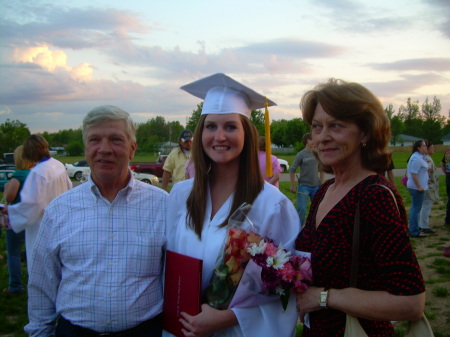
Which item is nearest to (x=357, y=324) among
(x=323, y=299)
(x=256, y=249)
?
(x=323, y=299)

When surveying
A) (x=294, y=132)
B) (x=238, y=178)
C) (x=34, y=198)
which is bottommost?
(x=34, y=198)

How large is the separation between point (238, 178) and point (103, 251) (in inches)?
33.0

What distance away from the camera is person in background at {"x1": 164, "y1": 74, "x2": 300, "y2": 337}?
1949mm

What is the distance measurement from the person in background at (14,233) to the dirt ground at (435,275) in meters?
5.13

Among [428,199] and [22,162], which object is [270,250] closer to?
[22,162]

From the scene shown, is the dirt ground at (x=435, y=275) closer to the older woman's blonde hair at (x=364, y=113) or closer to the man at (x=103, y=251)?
the older woman's blonde hair at (x=364, y=113)

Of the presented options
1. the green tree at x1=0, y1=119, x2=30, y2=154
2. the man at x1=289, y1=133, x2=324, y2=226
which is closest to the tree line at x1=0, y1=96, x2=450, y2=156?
the green tree at x1=0, y1=119, x2=30, y2=154

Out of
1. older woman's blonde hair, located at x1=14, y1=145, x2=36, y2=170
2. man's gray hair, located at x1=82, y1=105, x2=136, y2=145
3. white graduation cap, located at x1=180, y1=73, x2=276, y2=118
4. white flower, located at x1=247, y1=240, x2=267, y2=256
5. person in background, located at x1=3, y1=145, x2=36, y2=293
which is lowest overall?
person in background, located at x1=3, y1=145, x2=36, y2=293

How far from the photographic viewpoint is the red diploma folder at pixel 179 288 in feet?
6.35

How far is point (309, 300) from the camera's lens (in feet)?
5.89

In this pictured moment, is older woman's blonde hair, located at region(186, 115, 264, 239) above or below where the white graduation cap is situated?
below

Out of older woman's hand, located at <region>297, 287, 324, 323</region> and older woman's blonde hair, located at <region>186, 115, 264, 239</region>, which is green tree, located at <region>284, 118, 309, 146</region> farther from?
older woman's hand, located at <region>297, 287, 324, 323</region>

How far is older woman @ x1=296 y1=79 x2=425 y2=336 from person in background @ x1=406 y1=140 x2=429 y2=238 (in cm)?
698

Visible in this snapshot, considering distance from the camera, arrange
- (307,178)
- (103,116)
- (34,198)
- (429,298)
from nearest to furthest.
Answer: (103,116) → (34,198) → (429,298) → (307,178)
